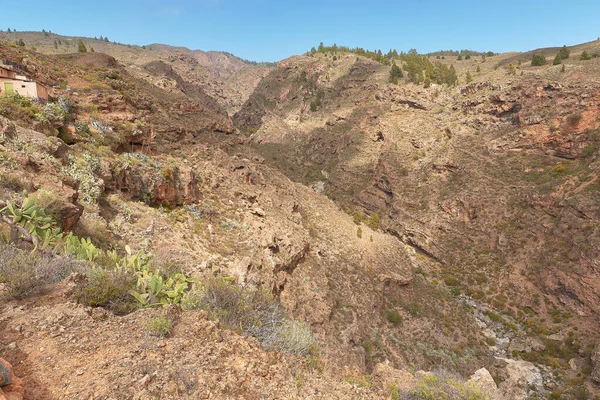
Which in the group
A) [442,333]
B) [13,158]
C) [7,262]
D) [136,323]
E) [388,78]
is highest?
[388,78]

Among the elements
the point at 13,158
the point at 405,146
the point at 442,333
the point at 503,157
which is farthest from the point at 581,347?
the point at 13,158

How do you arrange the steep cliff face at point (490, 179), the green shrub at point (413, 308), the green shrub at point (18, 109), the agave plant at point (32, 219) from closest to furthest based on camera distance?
the agave plant at point (32, 219) < the green shrub at point (18, 109) < the green shrub at point (413, 308) < the steep cliff face at point (490, 179)

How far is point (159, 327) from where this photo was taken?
5.03 meters

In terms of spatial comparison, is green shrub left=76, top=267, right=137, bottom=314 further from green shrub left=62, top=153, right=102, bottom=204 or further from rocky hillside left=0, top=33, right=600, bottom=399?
green shrub left=62, top=153, right=102, bottom=204

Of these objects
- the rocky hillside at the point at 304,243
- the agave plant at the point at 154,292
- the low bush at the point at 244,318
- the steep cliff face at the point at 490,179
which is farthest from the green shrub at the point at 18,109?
the steep cliff face at the point at 490,179

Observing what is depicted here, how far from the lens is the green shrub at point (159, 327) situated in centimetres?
501

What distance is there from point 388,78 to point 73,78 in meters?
64.9

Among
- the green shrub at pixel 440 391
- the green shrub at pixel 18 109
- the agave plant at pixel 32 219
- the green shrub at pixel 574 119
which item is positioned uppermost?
the green shrub at pixel 574 119

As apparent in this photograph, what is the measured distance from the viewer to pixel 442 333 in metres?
26.5

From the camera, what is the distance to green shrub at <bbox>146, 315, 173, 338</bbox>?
5012 mm

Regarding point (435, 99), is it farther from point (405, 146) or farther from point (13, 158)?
point (13, 158)

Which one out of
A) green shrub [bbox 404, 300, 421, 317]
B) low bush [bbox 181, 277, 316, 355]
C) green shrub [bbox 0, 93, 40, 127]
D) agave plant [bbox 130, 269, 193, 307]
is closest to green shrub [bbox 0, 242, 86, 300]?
agave plant [bbox 130, 269, 193, 307]

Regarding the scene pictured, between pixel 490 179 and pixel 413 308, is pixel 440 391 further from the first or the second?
pixel 490 179

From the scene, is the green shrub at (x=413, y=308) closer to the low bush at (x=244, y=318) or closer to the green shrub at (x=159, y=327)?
the low bush at (x=244, y=318)
